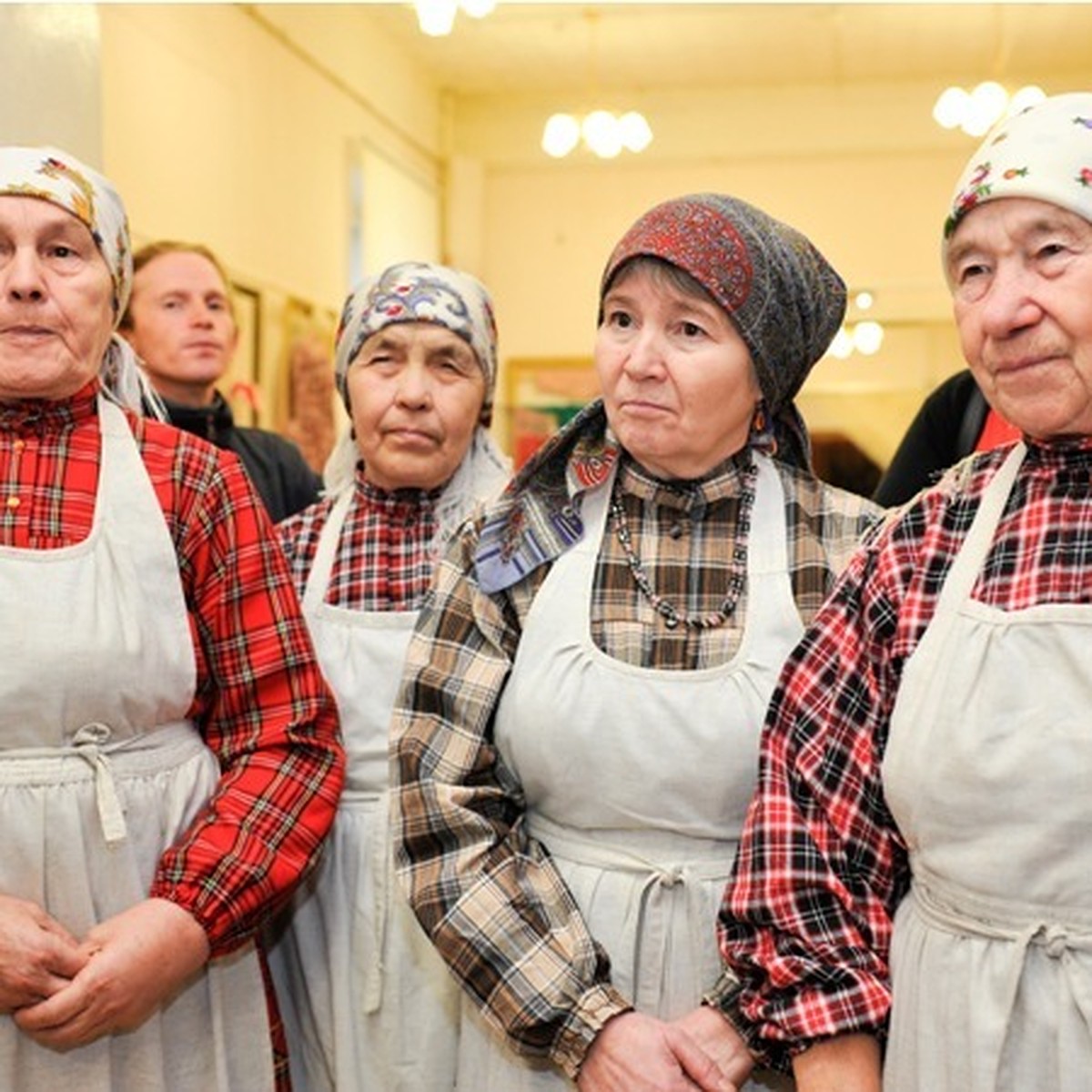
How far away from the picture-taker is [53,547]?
73.7 inches

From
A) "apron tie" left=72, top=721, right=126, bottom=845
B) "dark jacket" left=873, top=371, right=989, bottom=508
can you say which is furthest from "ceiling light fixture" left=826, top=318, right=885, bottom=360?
"apron tie" left=72, top=721, right=126, bottom=845

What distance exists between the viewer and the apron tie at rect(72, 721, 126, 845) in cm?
184

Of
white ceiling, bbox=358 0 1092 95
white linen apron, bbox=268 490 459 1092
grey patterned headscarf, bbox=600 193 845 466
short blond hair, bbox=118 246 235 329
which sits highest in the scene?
white ceiling, bbox=358 0 1092 95

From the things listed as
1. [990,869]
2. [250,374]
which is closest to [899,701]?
[990,869]

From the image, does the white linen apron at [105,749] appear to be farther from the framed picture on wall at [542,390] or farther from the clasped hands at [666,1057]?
the framed picture on wall at [542,390]

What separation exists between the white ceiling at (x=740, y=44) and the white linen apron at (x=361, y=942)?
6.60 metres

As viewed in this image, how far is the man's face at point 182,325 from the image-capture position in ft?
11.6

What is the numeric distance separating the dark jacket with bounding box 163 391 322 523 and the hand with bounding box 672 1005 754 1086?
185 centimetres

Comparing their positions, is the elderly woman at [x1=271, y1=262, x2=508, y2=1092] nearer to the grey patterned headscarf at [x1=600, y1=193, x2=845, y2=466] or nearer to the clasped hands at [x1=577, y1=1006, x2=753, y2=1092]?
the clasped hands at [x1=577, y1=1006, x2=753, y2=1092]

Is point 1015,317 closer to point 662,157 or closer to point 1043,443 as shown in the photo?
point 1043,443

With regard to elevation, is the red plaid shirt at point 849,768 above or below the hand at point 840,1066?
above

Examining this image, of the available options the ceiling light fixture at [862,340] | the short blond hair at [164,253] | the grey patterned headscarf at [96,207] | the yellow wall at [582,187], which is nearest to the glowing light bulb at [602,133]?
the yellow wall at [582,187]

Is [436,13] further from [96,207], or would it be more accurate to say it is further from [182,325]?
[96,207]

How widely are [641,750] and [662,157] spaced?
28.5ft
